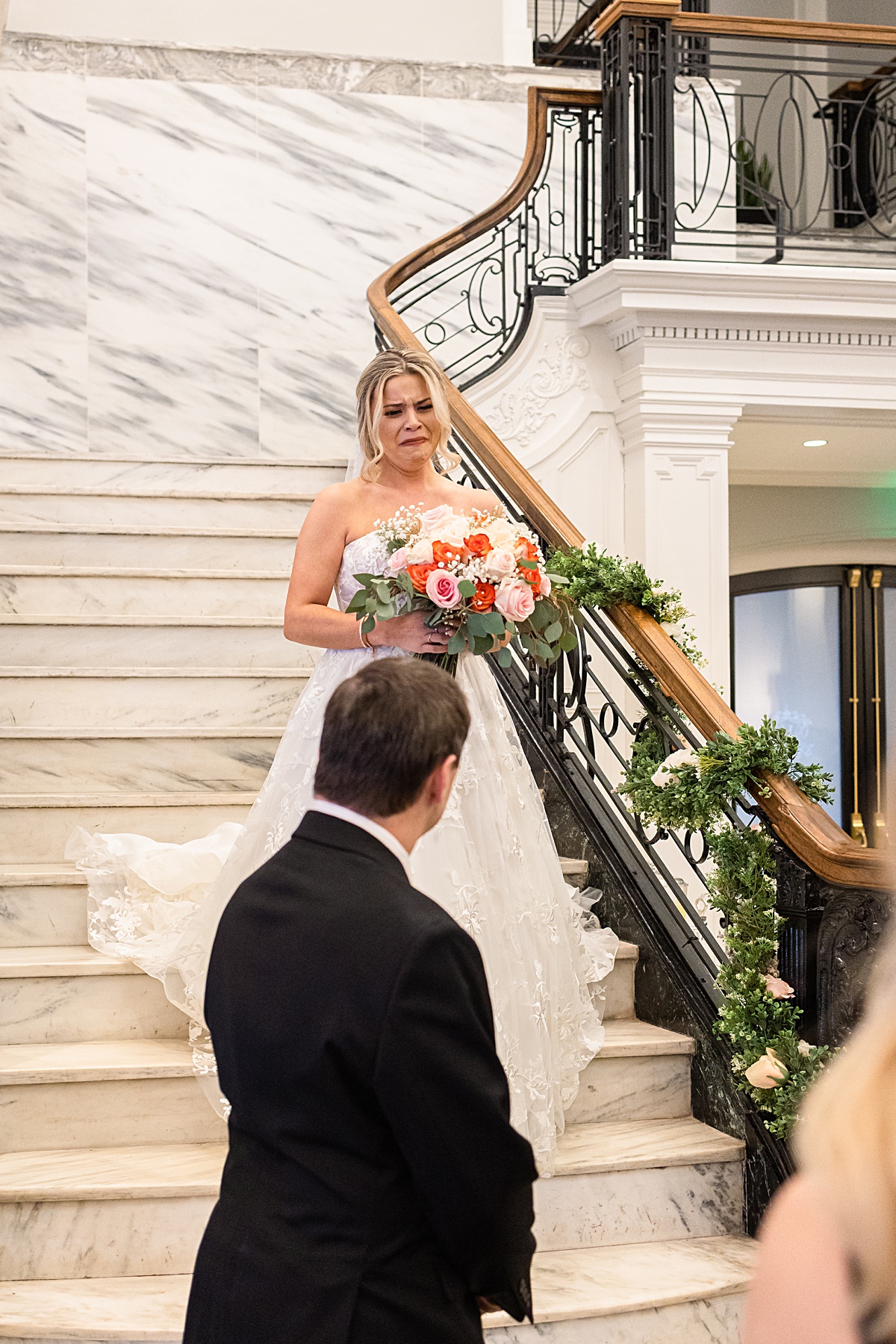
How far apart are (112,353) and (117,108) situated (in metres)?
1.60

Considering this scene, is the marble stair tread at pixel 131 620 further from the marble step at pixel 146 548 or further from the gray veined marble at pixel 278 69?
the gray veined marble at pixel 278 69

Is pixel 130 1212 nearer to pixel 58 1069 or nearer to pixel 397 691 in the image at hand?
pixel 58 1069

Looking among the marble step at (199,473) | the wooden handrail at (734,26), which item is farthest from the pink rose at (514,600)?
the wooden handrail at (734,26)

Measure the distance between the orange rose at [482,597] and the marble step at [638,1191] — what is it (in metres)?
1.46

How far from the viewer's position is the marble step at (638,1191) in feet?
11.1

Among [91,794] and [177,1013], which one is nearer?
[177,1013]

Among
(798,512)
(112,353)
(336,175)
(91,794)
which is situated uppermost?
(336,175)

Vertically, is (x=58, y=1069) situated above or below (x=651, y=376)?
below

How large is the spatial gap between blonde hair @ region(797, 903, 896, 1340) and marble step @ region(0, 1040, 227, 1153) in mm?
2867

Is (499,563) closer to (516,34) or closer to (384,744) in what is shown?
(384,744)

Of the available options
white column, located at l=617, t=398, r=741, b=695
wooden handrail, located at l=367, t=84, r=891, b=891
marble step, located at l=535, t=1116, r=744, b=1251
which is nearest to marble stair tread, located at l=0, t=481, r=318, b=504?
wooden handrail, located at l=367, t=84, r=891, b=891

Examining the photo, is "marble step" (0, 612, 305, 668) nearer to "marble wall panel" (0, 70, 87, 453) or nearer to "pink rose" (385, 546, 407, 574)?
"pink rose" (385, 546, 407, 574)

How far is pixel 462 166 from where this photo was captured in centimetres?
900

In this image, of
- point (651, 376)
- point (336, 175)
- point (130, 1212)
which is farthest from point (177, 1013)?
point (336, 175)
